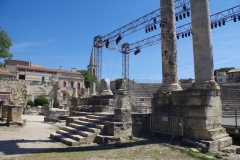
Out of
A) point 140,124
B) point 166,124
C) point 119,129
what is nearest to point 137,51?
point 140,124

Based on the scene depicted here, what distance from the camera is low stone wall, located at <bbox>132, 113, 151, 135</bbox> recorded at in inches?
354

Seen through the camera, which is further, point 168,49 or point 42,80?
point 42,80

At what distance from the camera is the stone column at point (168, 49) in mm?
9625

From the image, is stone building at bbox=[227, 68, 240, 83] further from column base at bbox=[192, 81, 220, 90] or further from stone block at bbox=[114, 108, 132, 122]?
stone block at bbox=[114, 108, 132, 122]

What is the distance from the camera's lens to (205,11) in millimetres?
7812

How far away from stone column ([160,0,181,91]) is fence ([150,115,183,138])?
1670 millimetres

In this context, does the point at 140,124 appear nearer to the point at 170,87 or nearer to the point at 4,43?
the point at 170,87

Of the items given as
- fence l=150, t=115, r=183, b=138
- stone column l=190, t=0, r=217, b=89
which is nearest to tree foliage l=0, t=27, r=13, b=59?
fence l=150, t=115, r=183, b=138

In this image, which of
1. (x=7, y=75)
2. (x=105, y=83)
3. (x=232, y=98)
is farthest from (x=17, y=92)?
(x=232, y=98)

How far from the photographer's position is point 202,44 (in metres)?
7.70

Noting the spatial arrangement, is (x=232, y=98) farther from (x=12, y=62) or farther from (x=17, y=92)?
(x=12, y=62)

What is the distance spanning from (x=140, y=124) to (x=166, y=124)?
1377 millimetres

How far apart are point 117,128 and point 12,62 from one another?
5649 cm

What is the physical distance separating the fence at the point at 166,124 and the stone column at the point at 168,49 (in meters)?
1.67
